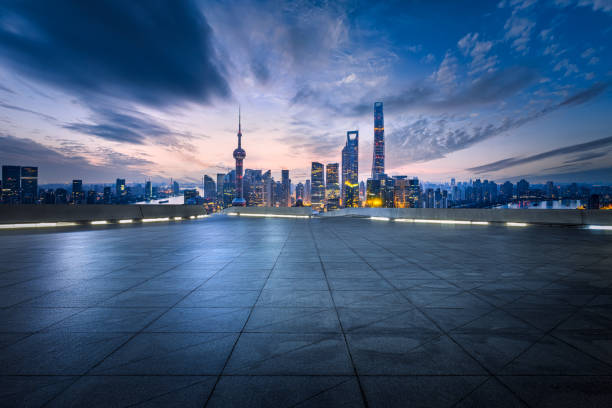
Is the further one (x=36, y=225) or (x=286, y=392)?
(x=36, y=225)

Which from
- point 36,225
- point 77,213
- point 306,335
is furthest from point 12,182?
point 306,335

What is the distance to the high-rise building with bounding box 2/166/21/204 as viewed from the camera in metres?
135

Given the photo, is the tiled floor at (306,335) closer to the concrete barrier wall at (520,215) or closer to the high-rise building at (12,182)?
the concrete barrier wall at (520,215)

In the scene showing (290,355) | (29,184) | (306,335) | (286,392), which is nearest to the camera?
(286,392)

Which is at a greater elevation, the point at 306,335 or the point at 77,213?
the point at 77,213

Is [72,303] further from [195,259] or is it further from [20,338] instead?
[195,259]

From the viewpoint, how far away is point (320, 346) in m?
3.28

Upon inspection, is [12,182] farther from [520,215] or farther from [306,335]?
[520,215]

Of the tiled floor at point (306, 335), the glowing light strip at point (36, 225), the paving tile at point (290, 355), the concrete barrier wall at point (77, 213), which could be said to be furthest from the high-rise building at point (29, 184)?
the paving tile at point (290, 355)

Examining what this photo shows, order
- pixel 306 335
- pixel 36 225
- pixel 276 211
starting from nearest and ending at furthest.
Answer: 1. pixel 306 335
2. pixel 36 225
3. pixel 276 211

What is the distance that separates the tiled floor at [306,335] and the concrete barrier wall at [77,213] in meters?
15.2

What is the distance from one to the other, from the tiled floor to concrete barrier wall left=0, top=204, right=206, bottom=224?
15.2 meters

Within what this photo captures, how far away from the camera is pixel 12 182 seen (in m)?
143

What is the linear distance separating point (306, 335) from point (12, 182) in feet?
689
